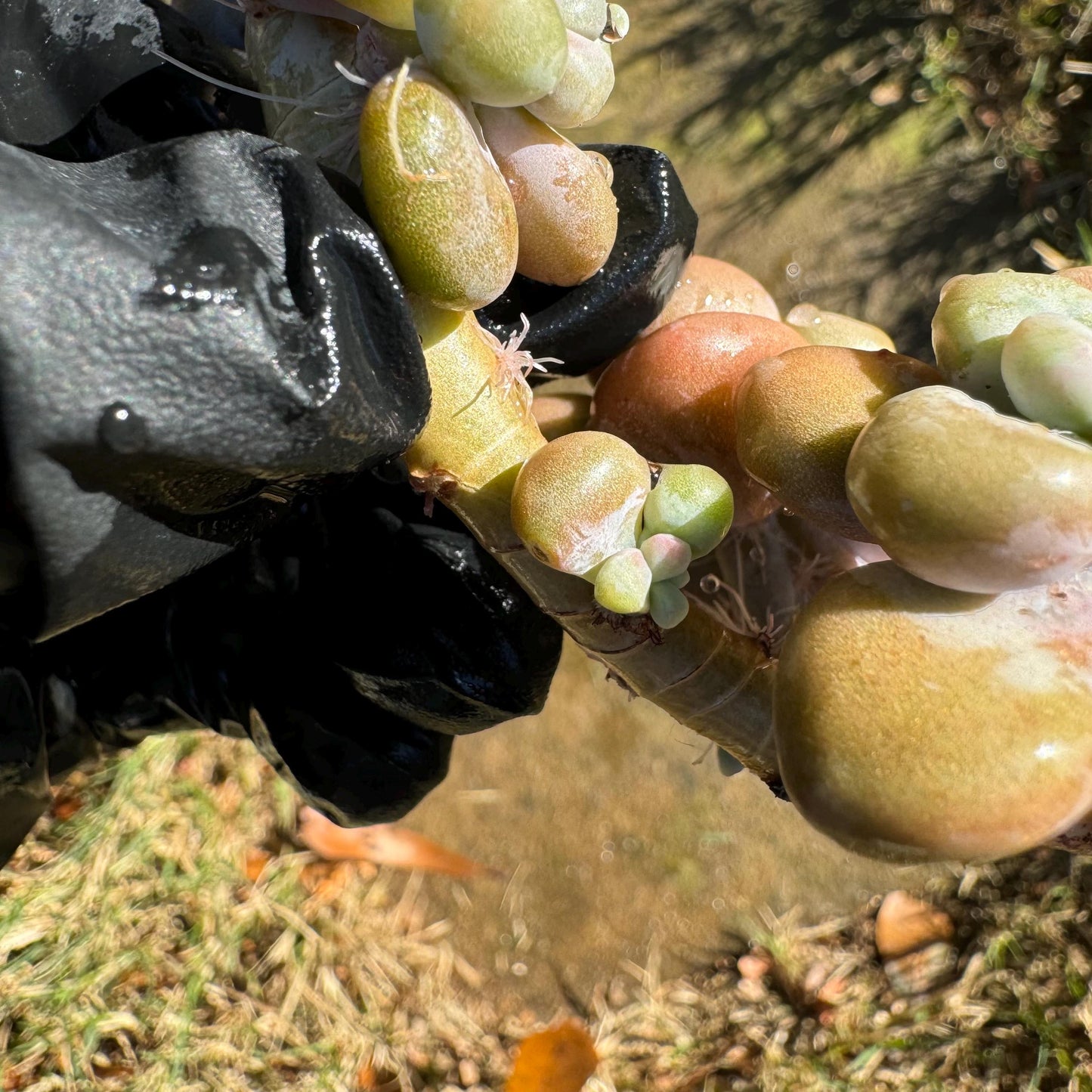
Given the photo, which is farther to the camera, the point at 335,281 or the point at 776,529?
the point at 776,529

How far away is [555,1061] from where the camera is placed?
Result: 1594 millimetres

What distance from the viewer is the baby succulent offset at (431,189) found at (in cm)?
55

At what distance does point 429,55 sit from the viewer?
1.81ft

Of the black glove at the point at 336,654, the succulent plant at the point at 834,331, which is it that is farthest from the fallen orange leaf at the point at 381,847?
the succulent plant at the point at 834,331

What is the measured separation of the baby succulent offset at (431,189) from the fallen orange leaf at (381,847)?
131 cm

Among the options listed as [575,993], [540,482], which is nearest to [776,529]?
[540,482]

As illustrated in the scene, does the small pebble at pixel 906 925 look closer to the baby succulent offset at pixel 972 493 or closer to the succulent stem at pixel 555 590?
the succulent stem at pixel 555 590

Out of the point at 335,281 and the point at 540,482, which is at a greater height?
the point at 335,281

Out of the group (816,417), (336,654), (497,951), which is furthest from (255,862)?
(816,417)

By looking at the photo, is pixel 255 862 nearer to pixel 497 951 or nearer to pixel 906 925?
pixel 497 951

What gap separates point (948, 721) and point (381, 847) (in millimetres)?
1385

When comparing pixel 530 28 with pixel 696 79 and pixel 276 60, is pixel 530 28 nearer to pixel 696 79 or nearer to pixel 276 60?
pixel 276 60

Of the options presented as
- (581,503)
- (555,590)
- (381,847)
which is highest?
(581,503)

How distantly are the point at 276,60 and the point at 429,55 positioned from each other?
5.6 inches
